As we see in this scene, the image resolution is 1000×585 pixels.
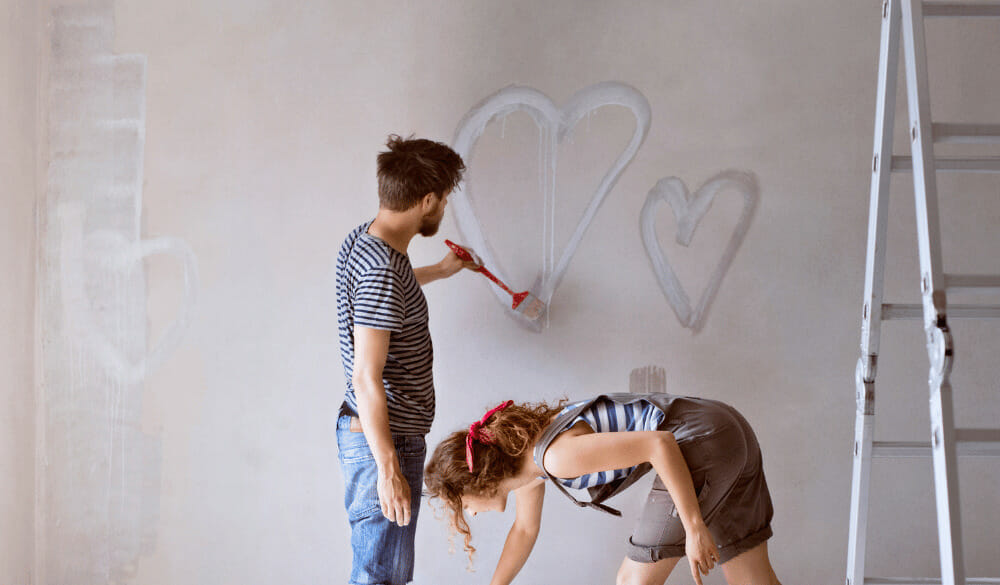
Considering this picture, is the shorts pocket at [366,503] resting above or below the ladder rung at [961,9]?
below

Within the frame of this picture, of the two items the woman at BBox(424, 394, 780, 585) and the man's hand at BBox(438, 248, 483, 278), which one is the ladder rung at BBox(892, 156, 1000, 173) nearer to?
the woman at BBox(424, 394, 780, 585)

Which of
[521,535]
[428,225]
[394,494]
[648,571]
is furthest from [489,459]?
[428,225]

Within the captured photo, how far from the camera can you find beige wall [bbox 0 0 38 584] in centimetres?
227

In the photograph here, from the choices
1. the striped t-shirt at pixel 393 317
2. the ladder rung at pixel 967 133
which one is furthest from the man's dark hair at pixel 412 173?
the ladder rung at pixel 967 133

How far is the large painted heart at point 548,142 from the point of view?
2293mm

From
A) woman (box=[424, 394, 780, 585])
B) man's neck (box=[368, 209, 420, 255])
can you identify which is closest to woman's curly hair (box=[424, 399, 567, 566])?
woman (box=[424, 394, 780, 585])

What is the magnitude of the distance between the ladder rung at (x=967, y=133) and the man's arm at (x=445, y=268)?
4.01 feet

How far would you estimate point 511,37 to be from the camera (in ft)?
7.57

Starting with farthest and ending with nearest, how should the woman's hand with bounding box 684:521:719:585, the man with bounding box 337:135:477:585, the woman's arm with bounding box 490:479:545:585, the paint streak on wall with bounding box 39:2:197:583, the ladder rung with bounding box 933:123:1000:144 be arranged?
the paint streak on wall with bounding box 39:2:197:583 → the woman's arm with bounding box 490:479:545:585 → the man with bounding box 337:135:477:585 → the woman's hand with bounding box 684:521:719:585 → the ladder rung with bounding box 933:123:1000:144

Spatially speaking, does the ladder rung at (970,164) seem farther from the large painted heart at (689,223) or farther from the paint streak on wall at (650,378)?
the paint streak on wall at (650,378)

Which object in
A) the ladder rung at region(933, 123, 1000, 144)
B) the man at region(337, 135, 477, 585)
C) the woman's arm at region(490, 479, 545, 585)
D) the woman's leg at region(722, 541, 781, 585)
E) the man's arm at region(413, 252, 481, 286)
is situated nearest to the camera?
the ladder rung at region(933, 123, 1000, 144)

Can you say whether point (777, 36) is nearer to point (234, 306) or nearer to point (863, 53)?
point (863, 53)

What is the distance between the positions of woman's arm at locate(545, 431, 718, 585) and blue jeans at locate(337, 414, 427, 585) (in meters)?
0.37

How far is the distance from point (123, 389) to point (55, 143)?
2.51ft
